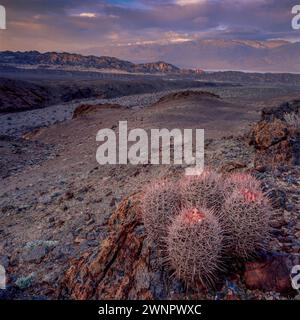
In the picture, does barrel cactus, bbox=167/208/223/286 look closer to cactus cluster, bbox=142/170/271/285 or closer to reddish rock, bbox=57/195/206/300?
cactus cluster, bbox=142/170/271/285

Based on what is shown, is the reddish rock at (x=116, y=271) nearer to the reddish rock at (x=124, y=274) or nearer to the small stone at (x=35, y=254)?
the reddish rock at (x=124, y=274)

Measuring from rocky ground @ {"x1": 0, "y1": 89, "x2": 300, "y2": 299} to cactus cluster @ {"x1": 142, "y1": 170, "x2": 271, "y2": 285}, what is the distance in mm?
192

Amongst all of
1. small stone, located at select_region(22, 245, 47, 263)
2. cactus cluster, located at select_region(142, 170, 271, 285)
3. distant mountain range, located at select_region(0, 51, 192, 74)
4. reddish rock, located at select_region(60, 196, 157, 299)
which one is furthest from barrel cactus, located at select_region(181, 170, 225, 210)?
distant mountain range, located at select_region(0, 51, 192, 74)

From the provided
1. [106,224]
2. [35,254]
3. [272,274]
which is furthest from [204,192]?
[35,254]

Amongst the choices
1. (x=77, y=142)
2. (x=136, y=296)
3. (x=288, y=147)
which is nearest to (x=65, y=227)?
(x=136, y=296)

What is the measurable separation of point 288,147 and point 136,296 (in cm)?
463

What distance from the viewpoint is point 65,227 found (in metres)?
6.17

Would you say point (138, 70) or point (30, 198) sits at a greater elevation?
point (138, 70)

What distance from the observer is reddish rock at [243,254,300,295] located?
321 cm

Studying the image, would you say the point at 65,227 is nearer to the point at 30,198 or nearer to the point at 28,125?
the point at 30,198

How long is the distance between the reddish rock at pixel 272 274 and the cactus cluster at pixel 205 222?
0.38 ft

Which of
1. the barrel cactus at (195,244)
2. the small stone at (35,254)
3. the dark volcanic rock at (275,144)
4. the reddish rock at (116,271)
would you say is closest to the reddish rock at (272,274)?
the barrel cactus at (195,244)

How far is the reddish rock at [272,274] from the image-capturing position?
321 cm
